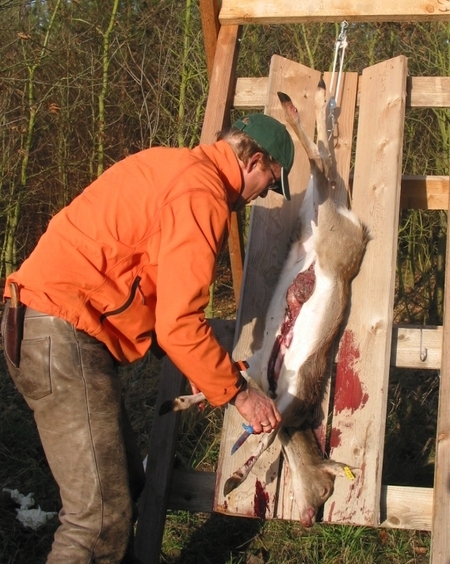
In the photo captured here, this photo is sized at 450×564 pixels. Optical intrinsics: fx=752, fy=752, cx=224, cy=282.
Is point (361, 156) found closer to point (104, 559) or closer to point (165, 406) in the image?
point (165, 406)

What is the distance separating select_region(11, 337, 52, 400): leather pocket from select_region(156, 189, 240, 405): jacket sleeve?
1.58 ft

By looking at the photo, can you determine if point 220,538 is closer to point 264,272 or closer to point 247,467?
point 247,467

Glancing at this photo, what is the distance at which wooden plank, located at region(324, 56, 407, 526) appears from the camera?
335 centimetres

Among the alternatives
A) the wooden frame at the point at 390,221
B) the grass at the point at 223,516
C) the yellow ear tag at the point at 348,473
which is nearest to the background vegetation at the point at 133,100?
the grass at the point at 223,516

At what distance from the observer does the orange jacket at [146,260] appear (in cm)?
261

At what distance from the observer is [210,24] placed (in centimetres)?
420

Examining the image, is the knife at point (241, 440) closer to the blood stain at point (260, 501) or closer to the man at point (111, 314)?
the blood stain at point (260, 501)

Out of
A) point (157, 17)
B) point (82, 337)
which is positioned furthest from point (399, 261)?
point (82, 337)

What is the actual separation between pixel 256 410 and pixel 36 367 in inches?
33.7

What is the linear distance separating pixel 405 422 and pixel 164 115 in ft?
12.6

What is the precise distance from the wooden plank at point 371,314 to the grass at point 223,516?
39.9 inches

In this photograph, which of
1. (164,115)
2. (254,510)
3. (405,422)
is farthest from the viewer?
(164,115)

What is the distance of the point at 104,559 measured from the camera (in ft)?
9.70

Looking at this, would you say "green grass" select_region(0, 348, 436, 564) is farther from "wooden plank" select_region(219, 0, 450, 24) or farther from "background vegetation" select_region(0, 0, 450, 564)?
"wooden plank" select_region(219, 0, 450, 24)
